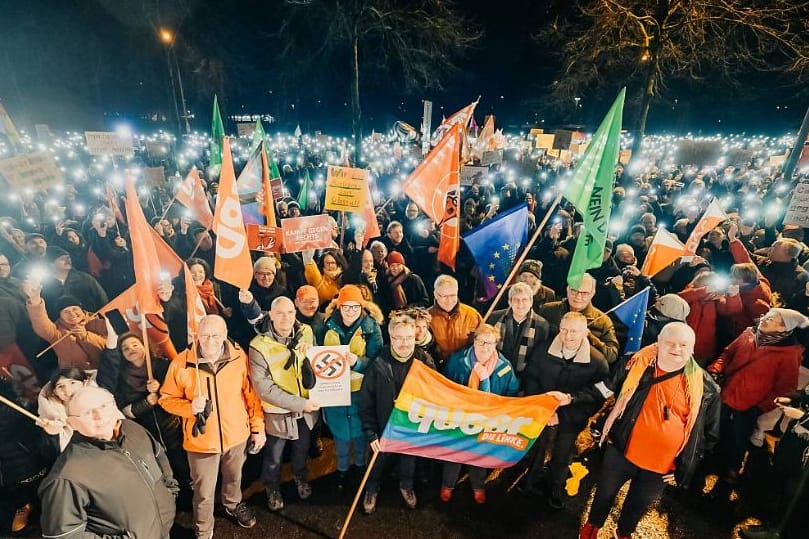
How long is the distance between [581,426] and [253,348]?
297 centimetres

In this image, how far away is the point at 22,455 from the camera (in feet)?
12.1

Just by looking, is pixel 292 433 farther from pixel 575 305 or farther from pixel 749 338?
pixel 749 338

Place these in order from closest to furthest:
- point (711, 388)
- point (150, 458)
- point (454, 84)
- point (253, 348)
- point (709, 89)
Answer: point (150, 458), point (711, 388), point (253, 348), point (709, 89), point (454, 84)

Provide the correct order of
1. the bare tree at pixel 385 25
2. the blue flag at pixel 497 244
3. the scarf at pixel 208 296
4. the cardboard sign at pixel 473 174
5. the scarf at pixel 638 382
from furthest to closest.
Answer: the bare tree at pixel 385 25 < the cardboard sign at pixel 473 174 < the blue flag at pixel 497 244 < the scarf at pixel 208 296 < the scarf at pixel 638 382

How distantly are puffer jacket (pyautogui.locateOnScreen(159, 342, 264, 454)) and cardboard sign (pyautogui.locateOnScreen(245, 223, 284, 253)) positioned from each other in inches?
117

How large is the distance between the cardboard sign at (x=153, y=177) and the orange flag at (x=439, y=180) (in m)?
8.35

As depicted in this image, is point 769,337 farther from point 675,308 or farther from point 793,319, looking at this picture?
point 675,308

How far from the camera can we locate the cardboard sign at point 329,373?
12.3 ft

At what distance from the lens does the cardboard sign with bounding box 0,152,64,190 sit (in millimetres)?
7766

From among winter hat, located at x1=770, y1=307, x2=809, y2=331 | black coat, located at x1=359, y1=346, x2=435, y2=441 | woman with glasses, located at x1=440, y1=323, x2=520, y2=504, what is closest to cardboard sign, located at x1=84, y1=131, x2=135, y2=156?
black coat, located at x1=359, y1=346, x2=435, y2=441

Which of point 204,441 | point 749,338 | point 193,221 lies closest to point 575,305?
point 749,338

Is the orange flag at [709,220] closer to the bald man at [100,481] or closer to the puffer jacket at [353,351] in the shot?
the puffer jacket at [353,351]

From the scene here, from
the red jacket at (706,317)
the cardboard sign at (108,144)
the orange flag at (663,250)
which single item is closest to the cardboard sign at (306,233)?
the orange flag at (663,250)

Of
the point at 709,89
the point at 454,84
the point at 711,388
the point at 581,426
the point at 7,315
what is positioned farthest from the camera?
the point at 454,84
